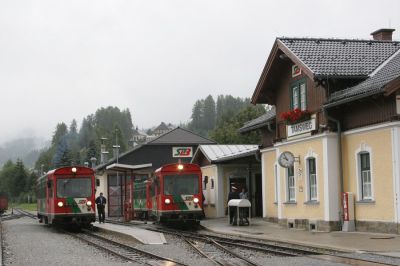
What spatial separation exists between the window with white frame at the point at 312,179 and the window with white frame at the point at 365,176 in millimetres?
2491

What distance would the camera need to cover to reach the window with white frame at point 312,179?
2305cm

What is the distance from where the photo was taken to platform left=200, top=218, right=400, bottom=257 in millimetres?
15432

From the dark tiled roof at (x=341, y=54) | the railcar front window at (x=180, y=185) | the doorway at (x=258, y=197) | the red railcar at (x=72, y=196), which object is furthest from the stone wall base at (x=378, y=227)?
the doorway at (x=258, y=197)

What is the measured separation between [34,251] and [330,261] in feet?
28.6

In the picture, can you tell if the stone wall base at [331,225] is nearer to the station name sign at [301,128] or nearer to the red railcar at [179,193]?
the station name sign at [301,128]

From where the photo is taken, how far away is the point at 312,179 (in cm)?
2327

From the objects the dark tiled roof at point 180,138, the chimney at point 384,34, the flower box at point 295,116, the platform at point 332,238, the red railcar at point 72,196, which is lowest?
the platform at point 332,238

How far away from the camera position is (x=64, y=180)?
92.3ft

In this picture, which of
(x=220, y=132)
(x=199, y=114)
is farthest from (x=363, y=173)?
(x=199, y=114)

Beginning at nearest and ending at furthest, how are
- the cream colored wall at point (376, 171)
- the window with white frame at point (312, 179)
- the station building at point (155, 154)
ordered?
the cream colored wall at point (376, 171) → the window with white frame at point (312, 179) → the station building at point (155, 154)

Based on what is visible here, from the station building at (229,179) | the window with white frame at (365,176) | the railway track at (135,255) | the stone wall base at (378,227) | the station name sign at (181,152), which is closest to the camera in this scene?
the railway track at (135,255)

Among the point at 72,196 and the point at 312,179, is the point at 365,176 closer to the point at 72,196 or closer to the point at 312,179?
the point at 312,179

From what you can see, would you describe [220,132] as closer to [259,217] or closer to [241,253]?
[259,217]

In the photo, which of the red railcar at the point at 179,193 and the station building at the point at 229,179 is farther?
the station building at the point at 229,179
